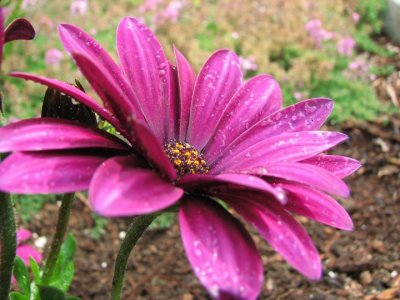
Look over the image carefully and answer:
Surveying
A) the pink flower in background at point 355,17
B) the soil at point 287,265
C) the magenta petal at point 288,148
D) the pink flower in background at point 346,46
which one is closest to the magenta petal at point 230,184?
the magenta petal at point 288,148

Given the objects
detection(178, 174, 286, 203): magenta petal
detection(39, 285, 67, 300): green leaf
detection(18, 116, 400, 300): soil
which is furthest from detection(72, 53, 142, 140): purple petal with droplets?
detection(18, 116, 400, 300): soil

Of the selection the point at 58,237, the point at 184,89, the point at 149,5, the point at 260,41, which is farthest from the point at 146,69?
the point at 149,5

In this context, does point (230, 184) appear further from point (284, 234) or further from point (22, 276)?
point (22, 276)

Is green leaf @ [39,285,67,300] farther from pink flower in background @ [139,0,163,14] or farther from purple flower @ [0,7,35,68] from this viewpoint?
pink flower in background @ [139,0,163,14]

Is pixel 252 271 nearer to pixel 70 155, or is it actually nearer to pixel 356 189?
pixel 70 155

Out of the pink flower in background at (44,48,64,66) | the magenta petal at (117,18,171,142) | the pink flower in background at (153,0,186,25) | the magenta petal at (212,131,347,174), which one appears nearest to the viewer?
the magenta petal at (212,131,347,174)

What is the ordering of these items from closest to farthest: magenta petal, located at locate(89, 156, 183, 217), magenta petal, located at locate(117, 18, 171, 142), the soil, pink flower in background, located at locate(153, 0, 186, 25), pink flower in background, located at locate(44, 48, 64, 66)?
magenta petal, located at locate(89, 156, 183, 217)
magenta petal, located at locate(117, 18, 171, 142)
the soil
pink flower in background, located at locate(44, 48, 64, 66)
pink flower in background, located at locate(153, 0, 186, 25)
